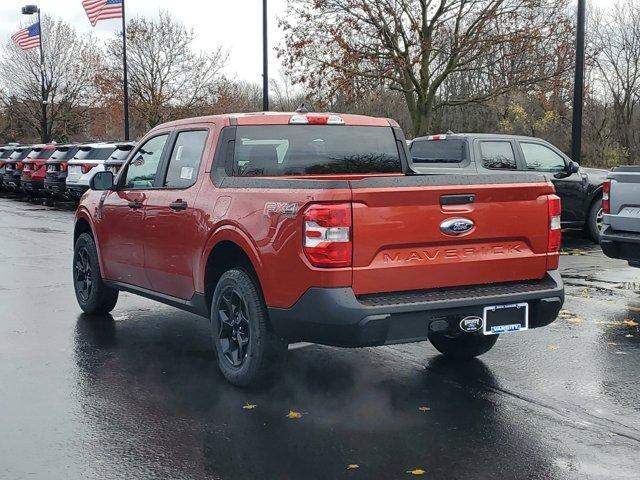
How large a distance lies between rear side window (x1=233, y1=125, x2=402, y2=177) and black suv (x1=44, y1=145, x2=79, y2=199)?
18635mm

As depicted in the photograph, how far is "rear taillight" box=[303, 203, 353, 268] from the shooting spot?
4703 mm

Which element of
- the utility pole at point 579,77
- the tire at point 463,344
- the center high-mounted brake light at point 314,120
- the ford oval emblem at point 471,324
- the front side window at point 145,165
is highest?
the utility pole at point 579,77

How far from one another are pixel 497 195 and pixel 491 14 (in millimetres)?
23428

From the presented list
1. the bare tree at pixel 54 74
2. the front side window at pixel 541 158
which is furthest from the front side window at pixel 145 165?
the bare tree at pixel 54 74

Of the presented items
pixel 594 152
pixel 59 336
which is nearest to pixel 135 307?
pixel 59 336

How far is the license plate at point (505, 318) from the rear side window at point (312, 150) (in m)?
1.82

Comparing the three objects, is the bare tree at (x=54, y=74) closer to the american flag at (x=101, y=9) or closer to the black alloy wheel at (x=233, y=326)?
the american flag at (x=101, y=9)

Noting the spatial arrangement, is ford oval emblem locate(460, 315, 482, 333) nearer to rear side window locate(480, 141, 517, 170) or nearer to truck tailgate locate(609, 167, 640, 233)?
truck tailgate locate(609, 167, 640, 233)

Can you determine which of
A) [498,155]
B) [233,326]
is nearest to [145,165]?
[233,326]

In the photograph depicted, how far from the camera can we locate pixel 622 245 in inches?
330

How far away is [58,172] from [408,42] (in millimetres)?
11827

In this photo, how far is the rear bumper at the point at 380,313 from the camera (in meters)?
4.73

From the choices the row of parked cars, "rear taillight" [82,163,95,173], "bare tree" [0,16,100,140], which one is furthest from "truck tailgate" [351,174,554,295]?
"bare tree" [0,16,100,140]

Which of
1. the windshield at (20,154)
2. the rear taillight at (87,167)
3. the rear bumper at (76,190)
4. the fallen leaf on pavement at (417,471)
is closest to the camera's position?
the fallen leaf on pavement at (417,471)
